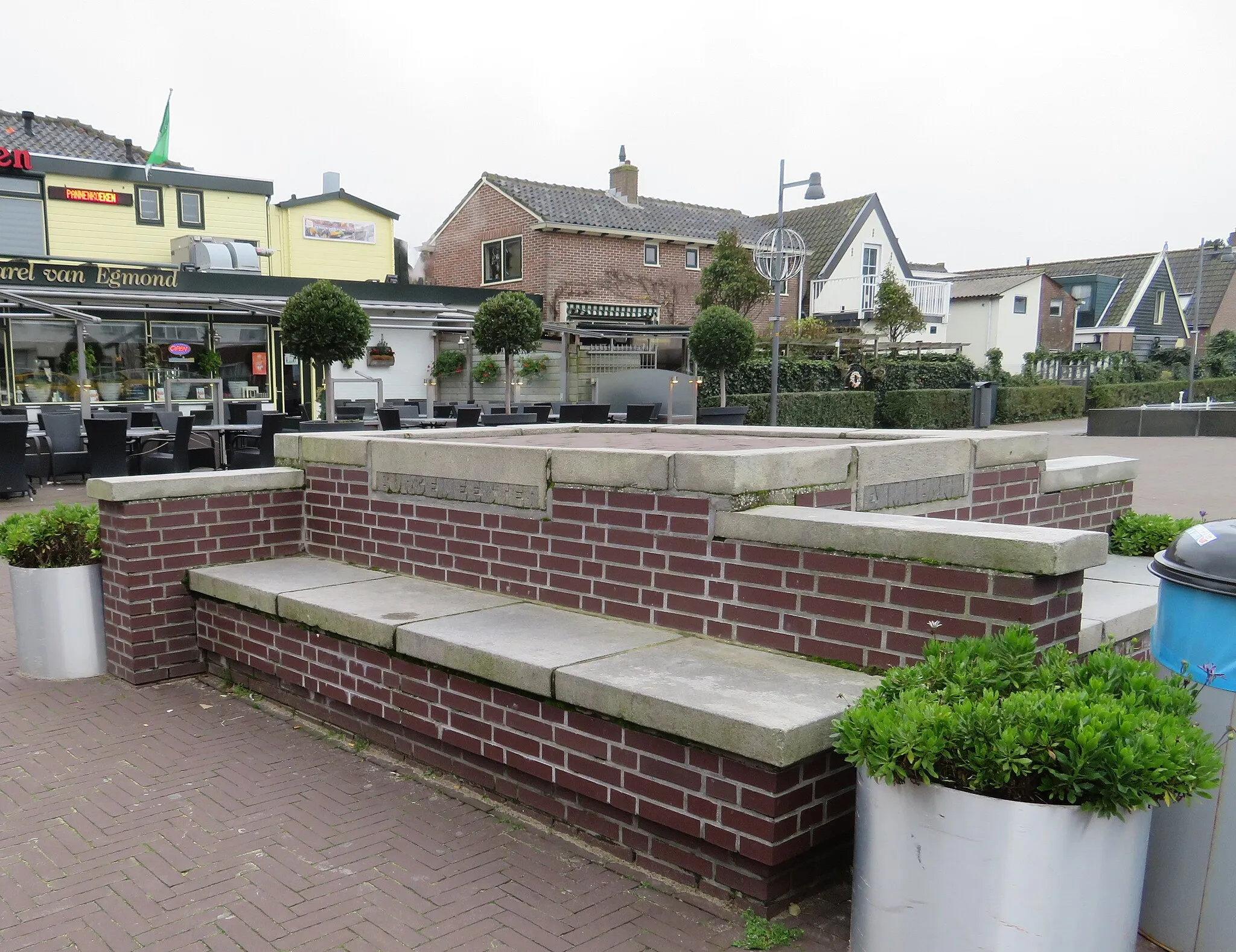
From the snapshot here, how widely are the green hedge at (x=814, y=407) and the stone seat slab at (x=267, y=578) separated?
55.5ft

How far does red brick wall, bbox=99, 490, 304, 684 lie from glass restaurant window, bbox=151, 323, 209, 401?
57.0ft

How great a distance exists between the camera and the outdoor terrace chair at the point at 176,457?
11.7m

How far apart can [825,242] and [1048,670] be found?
3591cm

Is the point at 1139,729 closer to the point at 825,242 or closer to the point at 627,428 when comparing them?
the point at 627,428

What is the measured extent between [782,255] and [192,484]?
17109 millimetres

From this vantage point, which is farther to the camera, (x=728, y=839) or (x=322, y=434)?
(x=322, y=434)

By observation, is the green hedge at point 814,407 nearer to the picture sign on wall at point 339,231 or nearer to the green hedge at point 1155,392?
the green hedge at point 1155,392

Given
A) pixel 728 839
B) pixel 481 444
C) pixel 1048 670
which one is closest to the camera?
pixel 1048 670

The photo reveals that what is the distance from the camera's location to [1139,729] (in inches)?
87.5

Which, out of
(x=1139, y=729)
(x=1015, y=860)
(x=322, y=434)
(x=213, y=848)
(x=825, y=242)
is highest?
(x=825, y=242)

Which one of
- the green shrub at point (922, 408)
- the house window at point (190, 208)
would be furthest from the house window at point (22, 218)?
the green shrub at point (922, 408)

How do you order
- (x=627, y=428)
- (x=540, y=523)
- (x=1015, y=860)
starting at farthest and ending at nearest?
(x=627, y=428) → (x=540, y=523) → (x=1015, y=860)

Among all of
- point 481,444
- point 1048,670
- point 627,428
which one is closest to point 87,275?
point 627,428

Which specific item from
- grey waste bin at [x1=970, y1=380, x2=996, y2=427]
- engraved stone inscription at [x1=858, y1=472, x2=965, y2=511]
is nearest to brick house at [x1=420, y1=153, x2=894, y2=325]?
grey waste bin at [x1=970, y1=380, x2=996, y2=427]
